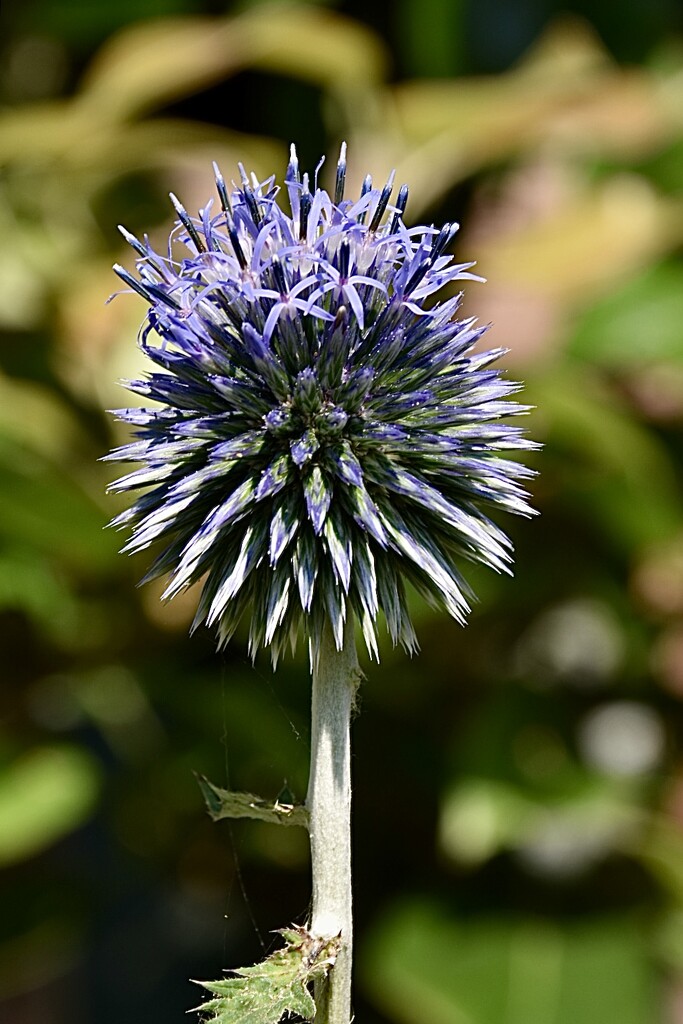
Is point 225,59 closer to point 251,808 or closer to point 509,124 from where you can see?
point 509,124

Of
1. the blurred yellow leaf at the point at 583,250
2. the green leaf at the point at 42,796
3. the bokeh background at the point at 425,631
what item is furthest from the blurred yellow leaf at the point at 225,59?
the green leaf at the point at 42,796

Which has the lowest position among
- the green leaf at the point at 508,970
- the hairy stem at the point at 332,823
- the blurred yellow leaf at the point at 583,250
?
the green leaf at the point at 508,970

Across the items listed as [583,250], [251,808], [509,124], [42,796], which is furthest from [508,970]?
[509,124]

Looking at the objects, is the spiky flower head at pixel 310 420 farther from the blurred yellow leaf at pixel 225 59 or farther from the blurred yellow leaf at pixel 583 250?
the blurred yellow leaf at pixel 225 59

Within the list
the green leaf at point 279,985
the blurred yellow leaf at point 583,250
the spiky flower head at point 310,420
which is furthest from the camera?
the blurred yellow leaf at point 583,250

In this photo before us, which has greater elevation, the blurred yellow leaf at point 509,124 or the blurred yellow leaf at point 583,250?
the blurred yellow leaf at point 509,124

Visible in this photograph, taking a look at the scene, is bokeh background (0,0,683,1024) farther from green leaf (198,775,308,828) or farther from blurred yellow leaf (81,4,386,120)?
green leaf (198,775,308,828)
